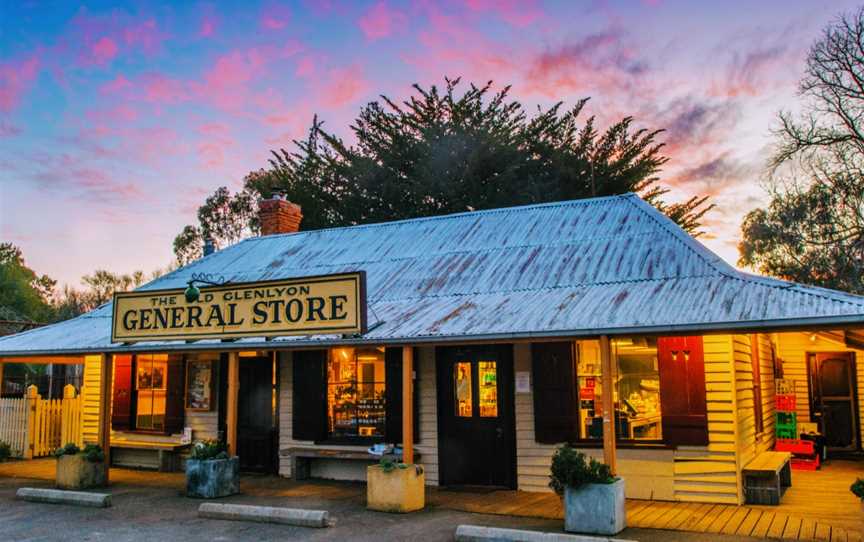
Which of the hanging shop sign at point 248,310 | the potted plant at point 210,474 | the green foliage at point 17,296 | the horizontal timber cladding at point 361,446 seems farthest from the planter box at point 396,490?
the green foliage at point 17,296

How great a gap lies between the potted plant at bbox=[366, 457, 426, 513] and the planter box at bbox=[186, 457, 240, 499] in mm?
2310

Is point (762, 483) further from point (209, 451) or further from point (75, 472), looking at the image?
point (75, 472)

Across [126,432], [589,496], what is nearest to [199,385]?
[126,432]

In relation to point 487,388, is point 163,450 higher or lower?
lower

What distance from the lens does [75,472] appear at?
11.1 metres

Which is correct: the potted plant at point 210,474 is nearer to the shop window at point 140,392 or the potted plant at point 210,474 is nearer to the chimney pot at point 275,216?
the shop window at point 140,392

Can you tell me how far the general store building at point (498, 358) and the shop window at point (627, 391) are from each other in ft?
0.09

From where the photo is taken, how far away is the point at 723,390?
938cm

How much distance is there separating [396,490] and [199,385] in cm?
554

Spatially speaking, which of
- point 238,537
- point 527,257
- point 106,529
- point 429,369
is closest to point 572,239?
point 527,257

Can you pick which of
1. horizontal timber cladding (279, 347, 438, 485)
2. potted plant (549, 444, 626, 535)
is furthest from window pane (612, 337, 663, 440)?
horizontal timber cladding (279, 347, 438, 485)

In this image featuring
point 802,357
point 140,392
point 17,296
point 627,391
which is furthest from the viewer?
point 17,296

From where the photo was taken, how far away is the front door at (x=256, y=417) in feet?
40.8

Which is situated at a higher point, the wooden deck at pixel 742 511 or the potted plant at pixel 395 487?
the potted plant at pixel 395 487
